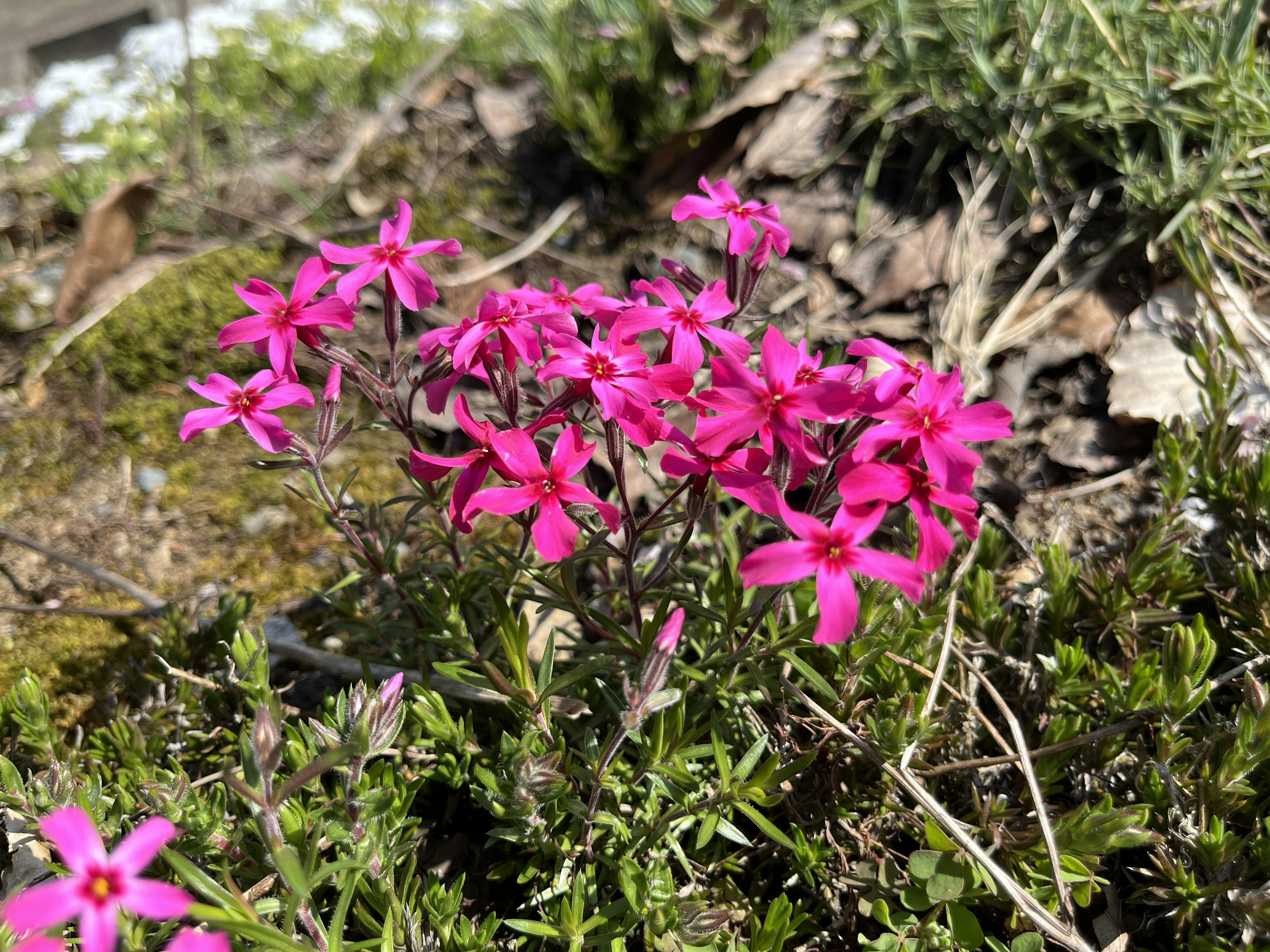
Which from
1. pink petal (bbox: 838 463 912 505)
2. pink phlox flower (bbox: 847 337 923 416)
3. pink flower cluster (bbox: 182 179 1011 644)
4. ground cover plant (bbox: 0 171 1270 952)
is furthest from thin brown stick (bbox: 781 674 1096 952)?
pink phlox flower (bbox: 847 337 923 416)

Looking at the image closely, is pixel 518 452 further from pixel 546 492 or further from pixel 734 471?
pixel 734 471

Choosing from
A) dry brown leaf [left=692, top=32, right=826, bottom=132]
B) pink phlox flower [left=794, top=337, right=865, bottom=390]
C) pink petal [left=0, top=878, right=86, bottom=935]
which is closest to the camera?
pink petal [left=0, top=878, right=86, bottom=935]

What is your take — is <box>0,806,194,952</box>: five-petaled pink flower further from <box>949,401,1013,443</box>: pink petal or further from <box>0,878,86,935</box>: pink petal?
<box>949,401,1013,443</box>: pink petal

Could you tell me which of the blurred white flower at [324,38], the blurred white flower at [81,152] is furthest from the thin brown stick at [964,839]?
the blurred white flower at [324,38]

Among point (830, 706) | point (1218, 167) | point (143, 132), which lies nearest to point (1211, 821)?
point (830, 706)

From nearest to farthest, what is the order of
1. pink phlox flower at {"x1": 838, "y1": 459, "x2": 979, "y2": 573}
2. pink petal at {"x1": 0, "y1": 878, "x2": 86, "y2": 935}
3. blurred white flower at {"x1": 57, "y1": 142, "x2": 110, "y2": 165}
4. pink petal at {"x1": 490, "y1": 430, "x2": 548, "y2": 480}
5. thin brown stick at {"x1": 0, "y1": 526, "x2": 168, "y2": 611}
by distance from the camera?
pink petal at {"x1": 0, "y1": 878, "x2": 86, "y2": 935} → pink phlox flower at {"x1": 838, "y1": 459, "x2": 979, "y2": 573} → pink petal at {"x1": 490, "y1": 430, "x2": 548, "y2": 480} → thin brown stick at {"x1": 0, "y1": 526, "x2": 168, "y2": 611} → blurred white flower at {"x1": 57, "y1": 142, "x2": 110, "y2": 165}

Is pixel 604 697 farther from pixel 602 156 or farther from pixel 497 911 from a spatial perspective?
pixel 602 156
